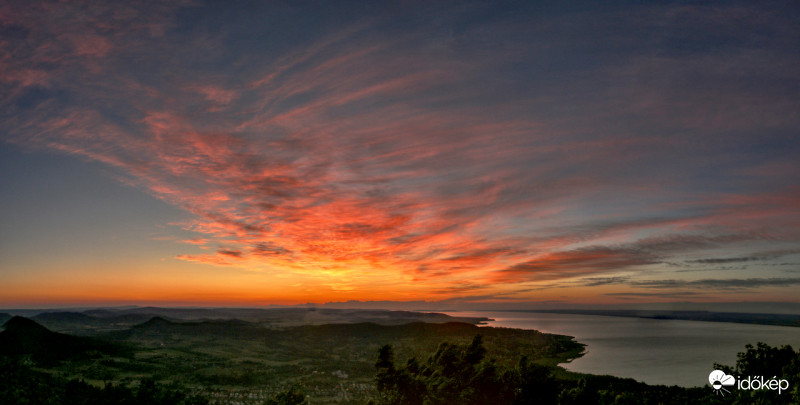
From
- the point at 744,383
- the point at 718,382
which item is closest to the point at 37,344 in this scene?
the point at 718,382

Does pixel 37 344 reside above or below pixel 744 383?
below

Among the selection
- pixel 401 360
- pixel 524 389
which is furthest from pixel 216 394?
pixel 524 389

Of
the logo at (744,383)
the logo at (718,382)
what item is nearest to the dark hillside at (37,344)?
the logo at (718,382)

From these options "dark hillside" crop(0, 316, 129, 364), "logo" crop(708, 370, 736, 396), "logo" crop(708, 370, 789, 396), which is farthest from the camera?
"dark hillside" crop(0, 316, 129, 364)

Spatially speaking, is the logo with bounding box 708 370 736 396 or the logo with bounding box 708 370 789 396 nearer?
the logo with bounding box 708 370 789 396

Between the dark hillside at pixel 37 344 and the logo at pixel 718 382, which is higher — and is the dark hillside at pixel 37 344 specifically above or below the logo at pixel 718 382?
below

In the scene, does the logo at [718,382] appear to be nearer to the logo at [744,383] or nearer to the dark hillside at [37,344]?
the logo at [744,383]

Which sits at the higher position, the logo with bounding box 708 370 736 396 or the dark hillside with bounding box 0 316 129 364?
the logo with bounding box 708 370 736 396

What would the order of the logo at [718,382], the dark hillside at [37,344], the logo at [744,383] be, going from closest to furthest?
1. the logo at [744,383]
2. the logo at [718,382]
3. the dark hillside at [37,344]

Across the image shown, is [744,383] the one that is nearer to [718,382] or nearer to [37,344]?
[718,382]

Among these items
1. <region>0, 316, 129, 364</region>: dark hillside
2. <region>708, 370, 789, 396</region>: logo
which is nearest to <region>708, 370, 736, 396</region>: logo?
<region>708, 370, 789, 396</region>: logo

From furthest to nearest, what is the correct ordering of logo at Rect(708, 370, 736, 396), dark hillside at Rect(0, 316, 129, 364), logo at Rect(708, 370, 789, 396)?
dark hillside at Rect(0, 316, 129, 364)
logo at Rect(708, 370, 736, 396)
logo at Rect(708, 370, 789, 396)

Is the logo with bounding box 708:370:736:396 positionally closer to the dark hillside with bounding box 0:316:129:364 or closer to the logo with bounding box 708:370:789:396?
the logo with bounding box 708:370:789:396

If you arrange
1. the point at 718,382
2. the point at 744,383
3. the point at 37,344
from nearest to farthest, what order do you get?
the point at 718,382 < the point at 744,383 < the point at 37,344
